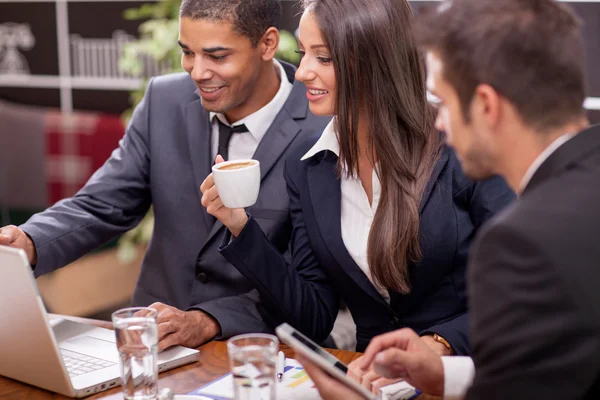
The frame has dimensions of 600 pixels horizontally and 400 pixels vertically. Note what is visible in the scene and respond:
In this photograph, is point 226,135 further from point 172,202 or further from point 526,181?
point 526,181

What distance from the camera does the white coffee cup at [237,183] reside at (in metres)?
1.68

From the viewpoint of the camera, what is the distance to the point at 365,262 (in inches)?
77.3

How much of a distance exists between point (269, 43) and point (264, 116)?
0.22m

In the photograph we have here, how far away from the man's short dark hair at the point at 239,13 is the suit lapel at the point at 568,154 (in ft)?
4.22

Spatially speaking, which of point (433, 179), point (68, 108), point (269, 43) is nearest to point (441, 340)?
point (433, 179)

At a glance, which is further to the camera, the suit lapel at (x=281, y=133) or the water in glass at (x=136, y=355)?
the suit lapel at (x=281, y=133)

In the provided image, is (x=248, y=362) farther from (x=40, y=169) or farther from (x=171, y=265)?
(x=40, y=169)

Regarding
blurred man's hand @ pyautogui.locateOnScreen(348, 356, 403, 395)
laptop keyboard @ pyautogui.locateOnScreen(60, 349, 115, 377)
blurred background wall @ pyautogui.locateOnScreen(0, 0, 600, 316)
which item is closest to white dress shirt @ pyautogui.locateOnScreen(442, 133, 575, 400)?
blurred man's hand @ pyautogui.locateOnScreen(348, 356, 403, 395)

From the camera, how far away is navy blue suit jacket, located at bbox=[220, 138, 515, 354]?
1906 mm

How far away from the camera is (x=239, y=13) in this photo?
2268 millimetres

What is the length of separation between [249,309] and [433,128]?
630 mm

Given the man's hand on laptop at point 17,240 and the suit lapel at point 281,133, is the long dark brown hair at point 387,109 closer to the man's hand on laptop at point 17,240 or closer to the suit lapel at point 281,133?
the suit lapel at point 281,133

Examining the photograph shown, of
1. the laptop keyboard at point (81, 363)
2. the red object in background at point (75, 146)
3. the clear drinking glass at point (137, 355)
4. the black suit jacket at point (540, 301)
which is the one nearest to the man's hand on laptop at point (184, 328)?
the laptop keyboard at point (81, 363)

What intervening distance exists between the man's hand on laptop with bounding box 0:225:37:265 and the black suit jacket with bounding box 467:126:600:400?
131cm
